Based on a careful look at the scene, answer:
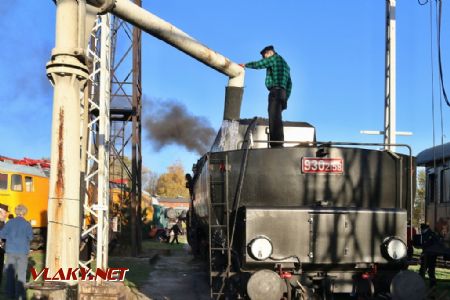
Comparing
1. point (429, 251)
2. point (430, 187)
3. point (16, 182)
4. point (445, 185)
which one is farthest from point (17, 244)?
point (430, 187)

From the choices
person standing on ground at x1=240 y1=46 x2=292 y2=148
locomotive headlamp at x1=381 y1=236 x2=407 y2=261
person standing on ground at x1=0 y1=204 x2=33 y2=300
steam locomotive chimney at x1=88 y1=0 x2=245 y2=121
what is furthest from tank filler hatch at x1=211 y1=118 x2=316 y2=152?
person standing on ground at x1=0 y1=204 x2=33 y2=300

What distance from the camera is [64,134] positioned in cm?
581

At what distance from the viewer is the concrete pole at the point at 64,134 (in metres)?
5.76

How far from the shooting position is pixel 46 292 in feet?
18.5

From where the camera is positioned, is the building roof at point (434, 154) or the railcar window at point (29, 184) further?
the railcar window at point (29, 184)

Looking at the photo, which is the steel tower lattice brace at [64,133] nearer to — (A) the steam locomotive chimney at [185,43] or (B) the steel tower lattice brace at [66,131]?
(B) the steel tower lattice brace at [66,131]

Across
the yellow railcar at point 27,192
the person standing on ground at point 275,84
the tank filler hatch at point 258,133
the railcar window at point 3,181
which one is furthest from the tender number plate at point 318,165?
the railcar window at point 3,181

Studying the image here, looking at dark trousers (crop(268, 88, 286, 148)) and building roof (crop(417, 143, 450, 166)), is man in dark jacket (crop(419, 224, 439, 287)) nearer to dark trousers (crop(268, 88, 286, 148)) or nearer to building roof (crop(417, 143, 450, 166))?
building roof (crop(417, 143, 450, 166))

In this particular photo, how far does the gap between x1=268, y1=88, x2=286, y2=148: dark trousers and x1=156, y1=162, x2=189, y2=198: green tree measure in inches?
3316

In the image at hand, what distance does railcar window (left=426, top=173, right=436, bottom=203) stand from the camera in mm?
14672

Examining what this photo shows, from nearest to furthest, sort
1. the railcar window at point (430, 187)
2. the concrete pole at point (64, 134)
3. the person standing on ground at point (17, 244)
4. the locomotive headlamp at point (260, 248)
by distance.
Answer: the concrete pole at point (64, 134), the locomotive headlamp at point (260, 248), the person standing on ground at point (17, 244), the railcar window at point (430, 187)


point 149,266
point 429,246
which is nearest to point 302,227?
point 429,246

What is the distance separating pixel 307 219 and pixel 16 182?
45.2 feet

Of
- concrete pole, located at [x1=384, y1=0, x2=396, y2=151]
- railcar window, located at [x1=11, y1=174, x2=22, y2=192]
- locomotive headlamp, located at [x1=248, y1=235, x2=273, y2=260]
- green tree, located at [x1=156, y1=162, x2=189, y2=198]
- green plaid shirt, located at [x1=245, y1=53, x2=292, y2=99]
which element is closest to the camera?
locomotive headlamp, located at [x1=248, y1=235, x2=273, y2=260]
